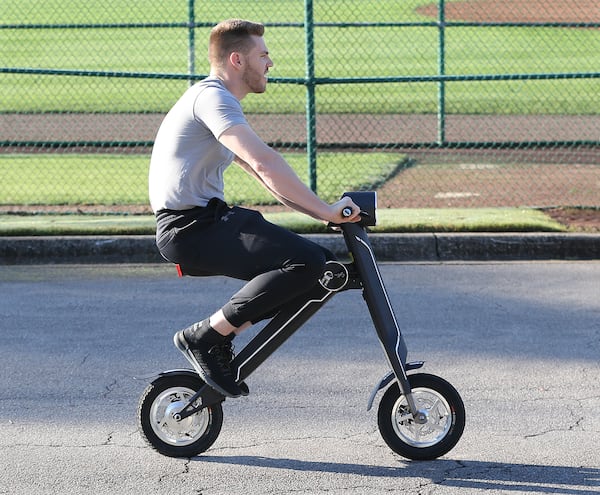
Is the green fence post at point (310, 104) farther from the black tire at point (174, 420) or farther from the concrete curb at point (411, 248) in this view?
the black tire at point (174, 420)

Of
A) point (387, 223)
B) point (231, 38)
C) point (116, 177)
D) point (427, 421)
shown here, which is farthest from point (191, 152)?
point (116, 177)

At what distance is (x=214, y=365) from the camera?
4750 millimetres

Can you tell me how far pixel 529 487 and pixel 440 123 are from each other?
365 inches

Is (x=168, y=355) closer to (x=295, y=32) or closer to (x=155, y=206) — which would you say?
(x=155, y=206)

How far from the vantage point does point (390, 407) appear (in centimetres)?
488

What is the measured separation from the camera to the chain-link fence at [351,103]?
1127 centimetres

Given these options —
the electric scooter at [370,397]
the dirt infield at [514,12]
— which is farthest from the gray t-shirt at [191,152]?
the dirt infield at [514,12]

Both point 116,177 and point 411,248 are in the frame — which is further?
point 116,177

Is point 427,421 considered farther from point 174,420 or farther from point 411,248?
point 411,248

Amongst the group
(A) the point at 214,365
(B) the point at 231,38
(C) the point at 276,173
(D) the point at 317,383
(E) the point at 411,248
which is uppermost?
(B) the point at 231,38

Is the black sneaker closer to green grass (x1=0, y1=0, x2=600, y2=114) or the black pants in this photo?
the black pants

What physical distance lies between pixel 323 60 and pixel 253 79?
65.0ft

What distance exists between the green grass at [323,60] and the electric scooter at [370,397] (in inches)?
502

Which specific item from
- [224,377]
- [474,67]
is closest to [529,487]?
[224,377]
